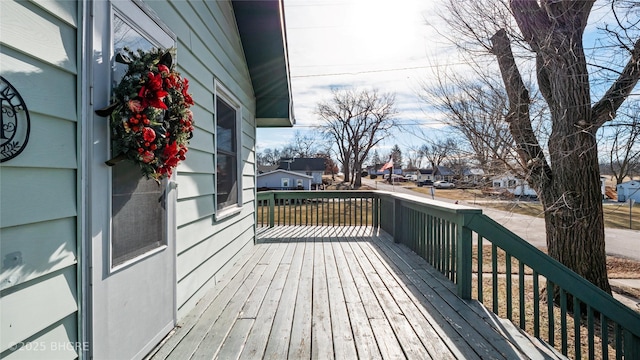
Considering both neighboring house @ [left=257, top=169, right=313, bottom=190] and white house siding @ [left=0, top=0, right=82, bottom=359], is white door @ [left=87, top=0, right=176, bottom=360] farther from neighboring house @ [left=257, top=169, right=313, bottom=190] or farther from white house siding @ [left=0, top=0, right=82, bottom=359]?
neighboring house @ [left=257, top=169, right=313, bottom=190]

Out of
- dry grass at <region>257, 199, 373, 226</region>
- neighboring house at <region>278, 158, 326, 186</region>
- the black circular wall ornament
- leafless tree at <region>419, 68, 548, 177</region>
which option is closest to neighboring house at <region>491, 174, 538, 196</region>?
leafless tree at <region>419, 68, 548, 177</region>

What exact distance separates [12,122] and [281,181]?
29077 millimetres

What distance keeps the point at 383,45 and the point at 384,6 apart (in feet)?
4.59

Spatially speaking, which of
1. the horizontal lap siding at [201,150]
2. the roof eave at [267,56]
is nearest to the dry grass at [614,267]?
the roof eave at [267,56]

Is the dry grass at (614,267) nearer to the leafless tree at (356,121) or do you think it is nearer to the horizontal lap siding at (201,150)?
the horizontal lap siding at (201,150)

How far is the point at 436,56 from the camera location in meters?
5.20

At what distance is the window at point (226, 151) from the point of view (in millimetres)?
3380

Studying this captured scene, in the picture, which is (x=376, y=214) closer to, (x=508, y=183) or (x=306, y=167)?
(x=508, y=183)

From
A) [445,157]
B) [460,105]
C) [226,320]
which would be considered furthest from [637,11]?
[226,320]

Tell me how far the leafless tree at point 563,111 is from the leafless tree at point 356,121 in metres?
21.9

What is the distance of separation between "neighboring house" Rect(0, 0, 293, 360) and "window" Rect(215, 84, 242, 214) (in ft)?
1.97

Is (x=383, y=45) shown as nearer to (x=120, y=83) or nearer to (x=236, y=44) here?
(x=236, y=44)

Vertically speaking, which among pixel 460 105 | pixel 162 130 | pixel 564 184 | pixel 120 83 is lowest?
pixel 564 184

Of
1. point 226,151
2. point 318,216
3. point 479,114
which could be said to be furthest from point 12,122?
point 318,216
